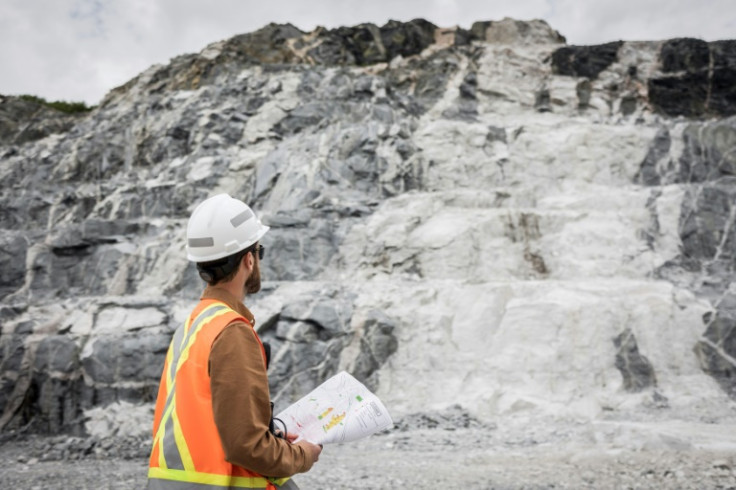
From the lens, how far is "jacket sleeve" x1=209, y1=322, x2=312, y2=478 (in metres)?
1.61

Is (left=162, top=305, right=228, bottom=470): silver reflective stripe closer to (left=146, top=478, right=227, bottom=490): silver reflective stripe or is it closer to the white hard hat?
(left=146, top=478, right=227, bottom=490): silver reflective stripe

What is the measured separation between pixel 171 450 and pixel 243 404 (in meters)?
0.36

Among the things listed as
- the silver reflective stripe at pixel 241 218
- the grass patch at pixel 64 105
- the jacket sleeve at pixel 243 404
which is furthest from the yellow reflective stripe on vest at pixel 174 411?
the grass patch at pixel 64 105

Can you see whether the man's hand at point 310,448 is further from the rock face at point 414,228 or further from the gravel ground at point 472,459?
the rock face at point 414,228

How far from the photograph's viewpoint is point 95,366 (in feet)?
30.1

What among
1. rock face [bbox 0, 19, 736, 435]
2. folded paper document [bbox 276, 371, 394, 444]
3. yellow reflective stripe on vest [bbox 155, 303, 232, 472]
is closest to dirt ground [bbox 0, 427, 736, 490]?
rock face [bbox 0, 19, 736, 435]

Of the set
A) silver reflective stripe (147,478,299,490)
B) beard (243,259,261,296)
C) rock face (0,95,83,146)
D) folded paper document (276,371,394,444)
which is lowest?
silver reflective stripe (147,478,299,490)

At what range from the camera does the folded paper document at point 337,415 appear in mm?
2016

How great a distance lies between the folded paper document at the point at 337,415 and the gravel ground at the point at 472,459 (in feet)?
13.2

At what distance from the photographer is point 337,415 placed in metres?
2.07

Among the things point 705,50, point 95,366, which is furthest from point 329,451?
point 705,50

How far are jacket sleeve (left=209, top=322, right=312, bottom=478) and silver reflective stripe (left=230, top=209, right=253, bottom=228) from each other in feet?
1.74

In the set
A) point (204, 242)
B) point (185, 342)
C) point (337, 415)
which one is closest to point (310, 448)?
point (337, 415)

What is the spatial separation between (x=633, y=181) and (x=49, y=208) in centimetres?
1892
